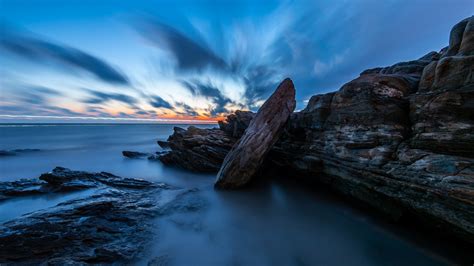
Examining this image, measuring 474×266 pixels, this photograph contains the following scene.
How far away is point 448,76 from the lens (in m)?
4.74

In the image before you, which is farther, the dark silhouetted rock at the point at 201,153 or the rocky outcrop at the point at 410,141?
the dark silhouetted rock at the point at 201,153

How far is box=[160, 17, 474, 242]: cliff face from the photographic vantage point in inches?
159

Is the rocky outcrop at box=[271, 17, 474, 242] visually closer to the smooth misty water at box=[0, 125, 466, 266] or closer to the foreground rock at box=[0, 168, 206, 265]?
the smooth misty water at box=[0, 125, 466, 266]

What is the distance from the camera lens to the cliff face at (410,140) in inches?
159

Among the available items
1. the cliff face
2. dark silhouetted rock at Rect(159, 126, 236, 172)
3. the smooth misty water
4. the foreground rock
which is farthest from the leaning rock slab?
dark silhouetted rock at Rect(159, 126, 236, 172)

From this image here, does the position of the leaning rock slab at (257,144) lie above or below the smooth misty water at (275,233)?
above

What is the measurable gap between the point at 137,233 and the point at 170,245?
120 centimetres

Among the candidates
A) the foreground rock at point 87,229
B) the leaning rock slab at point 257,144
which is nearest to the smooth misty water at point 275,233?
the foreground rock at point 87,229

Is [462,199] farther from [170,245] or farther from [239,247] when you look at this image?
[170,245]

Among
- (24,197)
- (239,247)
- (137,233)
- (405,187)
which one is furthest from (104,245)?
(405,187)

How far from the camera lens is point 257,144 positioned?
876cm

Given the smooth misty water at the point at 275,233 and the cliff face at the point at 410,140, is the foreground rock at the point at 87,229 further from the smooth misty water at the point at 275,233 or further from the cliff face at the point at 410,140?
the cliff face at the point at 410,140

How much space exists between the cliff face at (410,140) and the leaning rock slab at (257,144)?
73.7 inches

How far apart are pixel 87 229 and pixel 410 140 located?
10.0m
